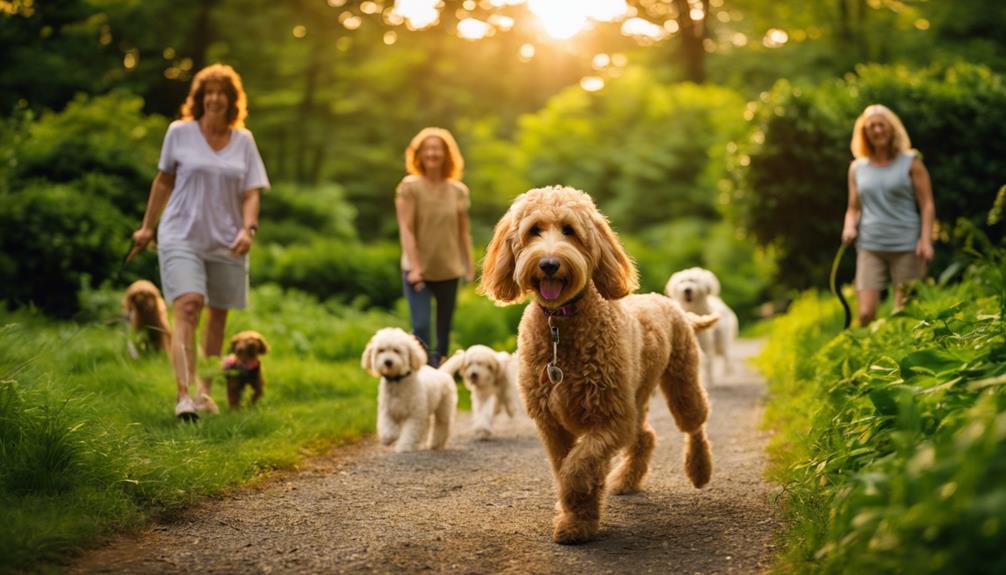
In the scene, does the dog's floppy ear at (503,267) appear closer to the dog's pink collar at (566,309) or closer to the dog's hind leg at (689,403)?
the dog's pink collar at (566,309)

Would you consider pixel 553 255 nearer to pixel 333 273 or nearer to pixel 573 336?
pixel 573 336

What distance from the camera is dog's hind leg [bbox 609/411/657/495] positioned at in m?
5.50

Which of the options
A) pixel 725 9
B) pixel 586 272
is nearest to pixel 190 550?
pixel 586 272

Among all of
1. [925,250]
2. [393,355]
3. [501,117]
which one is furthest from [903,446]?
[501,117]

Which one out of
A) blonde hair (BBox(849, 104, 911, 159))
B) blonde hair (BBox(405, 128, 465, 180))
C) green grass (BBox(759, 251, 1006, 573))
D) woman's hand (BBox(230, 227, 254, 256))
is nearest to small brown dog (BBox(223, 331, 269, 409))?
woman's hand (BBox(230, 227, 254, 256))

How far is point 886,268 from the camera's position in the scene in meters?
8.44

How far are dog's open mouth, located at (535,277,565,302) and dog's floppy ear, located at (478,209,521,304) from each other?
0.91 ft

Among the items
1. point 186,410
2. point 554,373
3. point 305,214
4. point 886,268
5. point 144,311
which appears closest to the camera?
point 554,373

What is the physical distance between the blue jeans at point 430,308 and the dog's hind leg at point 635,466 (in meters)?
2.95

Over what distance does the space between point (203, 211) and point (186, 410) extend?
4.79ft

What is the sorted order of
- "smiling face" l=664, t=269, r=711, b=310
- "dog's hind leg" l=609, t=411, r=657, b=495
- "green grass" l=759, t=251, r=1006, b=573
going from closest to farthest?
1. "green grass" l=759, t=251, r=1006, b=573
2. "dog's hind leg" l=609, t=411, r=657, b=495
3. "smiling face" l=664, t=269, r=711, b=310

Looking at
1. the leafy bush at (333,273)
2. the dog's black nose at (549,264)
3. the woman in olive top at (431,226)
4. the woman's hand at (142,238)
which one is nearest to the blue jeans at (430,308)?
the woman in olive top at (431,226)

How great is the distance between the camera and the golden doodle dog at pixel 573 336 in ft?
14.5

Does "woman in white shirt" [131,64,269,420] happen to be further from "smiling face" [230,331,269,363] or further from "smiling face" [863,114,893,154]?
"smiling face" [863,114,893,154]
